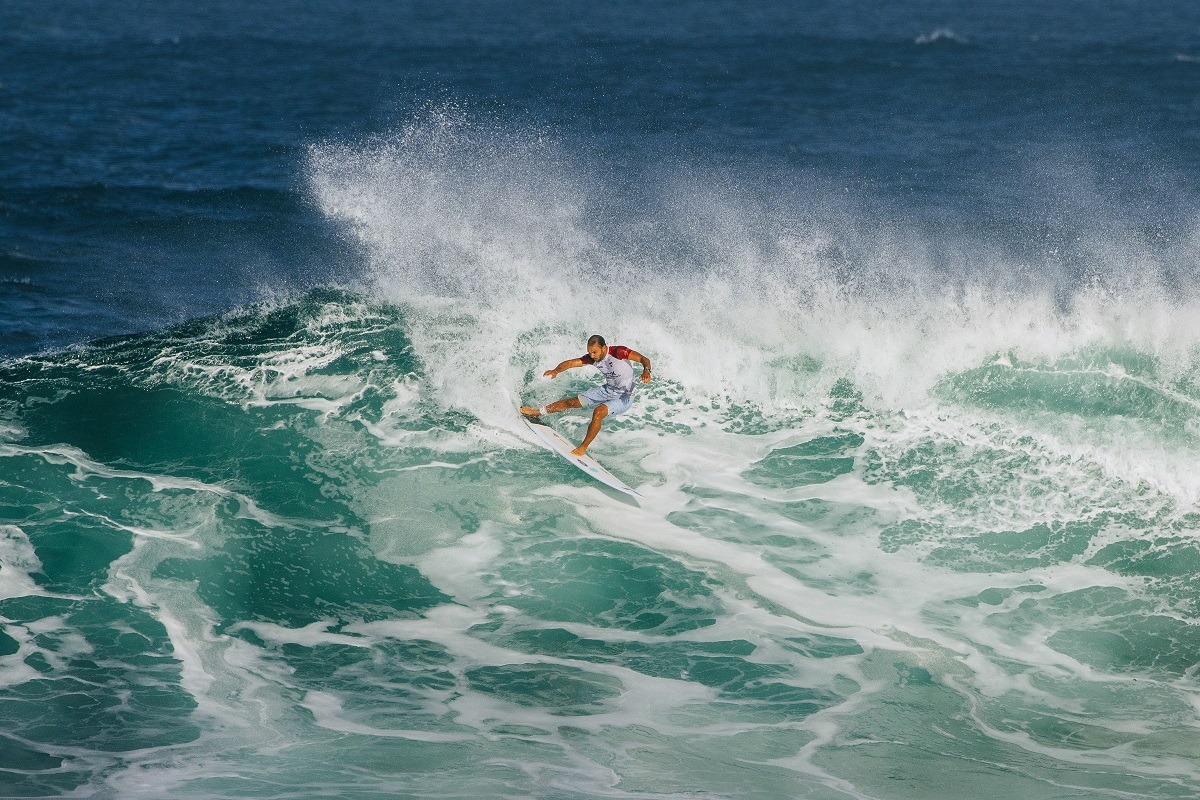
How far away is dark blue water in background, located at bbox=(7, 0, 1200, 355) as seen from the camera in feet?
79.3

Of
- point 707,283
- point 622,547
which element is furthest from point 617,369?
point 707,283

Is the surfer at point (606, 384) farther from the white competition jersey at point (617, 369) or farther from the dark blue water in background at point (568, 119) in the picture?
the dark blue water in background at point (568, 119)

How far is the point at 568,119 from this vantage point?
32.8m

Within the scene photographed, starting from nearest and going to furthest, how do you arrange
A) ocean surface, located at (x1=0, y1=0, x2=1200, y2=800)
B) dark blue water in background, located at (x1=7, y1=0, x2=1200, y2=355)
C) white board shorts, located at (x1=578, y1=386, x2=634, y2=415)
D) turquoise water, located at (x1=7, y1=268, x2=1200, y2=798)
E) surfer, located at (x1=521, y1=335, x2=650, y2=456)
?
Answer: turquoise water, located at (x1=7, y1=268, x2=1200, y2=798)
ocean surface, located at (x1=0, y1=0, x2=1200, y2=800)
surfer, located at (x1=521, y1=335, x2=650, y2=456)
white board shorts, located at (x1=578, y1=386, x2=634, y2=415)
dark blue water in background, located at (x1=7, y1=0, x2=1200, y2=355)

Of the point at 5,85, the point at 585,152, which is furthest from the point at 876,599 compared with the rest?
the point at 5,85

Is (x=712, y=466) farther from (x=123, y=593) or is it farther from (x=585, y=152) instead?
(x=585, y=152)

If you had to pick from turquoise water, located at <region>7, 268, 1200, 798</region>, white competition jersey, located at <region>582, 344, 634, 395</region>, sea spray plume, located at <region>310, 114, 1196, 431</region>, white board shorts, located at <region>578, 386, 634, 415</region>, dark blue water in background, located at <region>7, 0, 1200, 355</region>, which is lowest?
turquoise water, located at <region>7, 268, 1200, 798</region>

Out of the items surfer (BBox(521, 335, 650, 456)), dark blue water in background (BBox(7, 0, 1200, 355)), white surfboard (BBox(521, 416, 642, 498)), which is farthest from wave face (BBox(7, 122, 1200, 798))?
dark blue water in background (BBox(7, 0, 1200, 355))

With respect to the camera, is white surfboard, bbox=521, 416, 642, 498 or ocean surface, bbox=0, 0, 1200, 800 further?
white surfboard, bbox=521, 416, 642, 498

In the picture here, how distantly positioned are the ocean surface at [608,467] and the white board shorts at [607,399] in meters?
0.80

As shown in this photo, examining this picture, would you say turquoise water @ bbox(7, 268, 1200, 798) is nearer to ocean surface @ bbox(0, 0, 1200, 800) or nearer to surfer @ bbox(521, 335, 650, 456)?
ocean surface @ bbox(0, 0, 1200, 800)

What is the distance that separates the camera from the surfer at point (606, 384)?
14461mm

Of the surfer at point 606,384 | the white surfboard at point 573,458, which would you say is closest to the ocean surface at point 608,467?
the white surfboard at point 573,458

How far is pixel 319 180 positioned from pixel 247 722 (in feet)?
64.7
